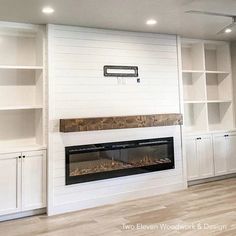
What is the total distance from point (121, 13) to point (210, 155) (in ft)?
10.0

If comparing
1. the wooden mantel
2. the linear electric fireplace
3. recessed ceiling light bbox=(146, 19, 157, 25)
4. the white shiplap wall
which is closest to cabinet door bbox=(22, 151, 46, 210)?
the white shiplap wall

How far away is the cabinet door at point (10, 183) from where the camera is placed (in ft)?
11.3

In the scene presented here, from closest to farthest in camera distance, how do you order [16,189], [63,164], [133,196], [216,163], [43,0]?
[43,0]
[16,189]
[63,164]
[133,196]
[216,163]

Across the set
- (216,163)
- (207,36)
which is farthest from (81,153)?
(207,36)

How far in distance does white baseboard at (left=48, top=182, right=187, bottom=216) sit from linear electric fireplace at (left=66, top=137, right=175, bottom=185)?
0.31m

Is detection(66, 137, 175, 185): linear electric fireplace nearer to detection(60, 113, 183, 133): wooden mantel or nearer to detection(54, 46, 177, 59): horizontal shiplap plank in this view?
detection(60, 113, 183, 133): wooden mantel

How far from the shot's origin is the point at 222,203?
153 inches

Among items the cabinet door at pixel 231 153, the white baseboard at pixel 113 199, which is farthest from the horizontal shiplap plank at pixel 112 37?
the white baseboard at pixel 113 199

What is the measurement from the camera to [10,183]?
11.4ft

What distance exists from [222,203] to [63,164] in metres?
2.34

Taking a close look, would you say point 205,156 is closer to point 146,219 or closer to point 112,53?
point 146,219

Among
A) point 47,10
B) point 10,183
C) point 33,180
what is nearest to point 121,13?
point 47,10

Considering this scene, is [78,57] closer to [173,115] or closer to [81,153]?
[81,153]

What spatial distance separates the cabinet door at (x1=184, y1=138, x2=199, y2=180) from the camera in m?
4.79
